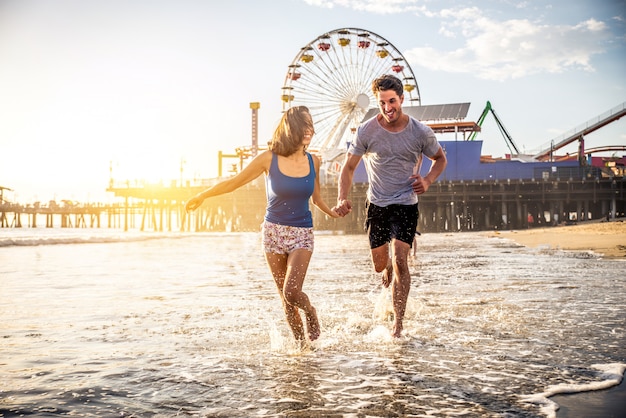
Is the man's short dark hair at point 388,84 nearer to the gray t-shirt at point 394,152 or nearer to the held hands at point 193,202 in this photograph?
→ the gray t-shirt at point 394,152

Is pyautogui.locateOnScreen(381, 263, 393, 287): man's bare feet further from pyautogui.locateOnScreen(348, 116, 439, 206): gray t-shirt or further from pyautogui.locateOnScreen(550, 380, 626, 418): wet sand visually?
pyautogui.locateOnScreen(550, 380, 626, 418): wet sand

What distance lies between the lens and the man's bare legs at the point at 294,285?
3.83 m

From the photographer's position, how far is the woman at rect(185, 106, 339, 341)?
385 cm

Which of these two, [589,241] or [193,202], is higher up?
[193,202]

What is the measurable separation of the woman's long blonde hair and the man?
742 millimetres

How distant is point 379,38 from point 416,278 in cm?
3771

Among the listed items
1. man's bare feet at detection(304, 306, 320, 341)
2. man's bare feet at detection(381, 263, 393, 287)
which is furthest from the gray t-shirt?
man's bare feet at detection(304, 306, 320, 341)

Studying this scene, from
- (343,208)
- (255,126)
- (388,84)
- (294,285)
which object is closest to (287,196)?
(294,285)

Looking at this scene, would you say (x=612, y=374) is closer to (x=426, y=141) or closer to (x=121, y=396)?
(x=426, y=141)

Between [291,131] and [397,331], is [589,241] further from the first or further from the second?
[291,131]

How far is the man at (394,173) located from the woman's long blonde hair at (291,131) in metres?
0.74

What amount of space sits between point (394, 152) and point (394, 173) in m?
0.16

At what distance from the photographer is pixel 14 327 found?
4.90m

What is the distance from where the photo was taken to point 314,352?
12.9ft
